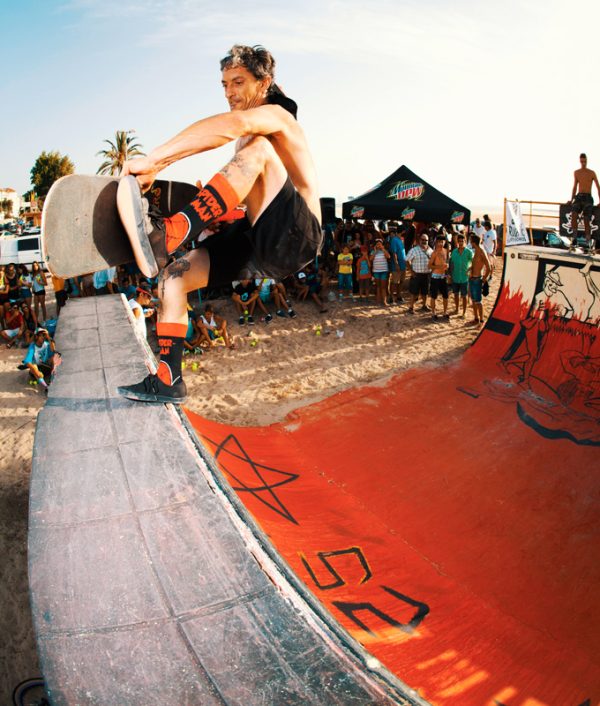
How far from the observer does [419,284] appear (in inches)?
488

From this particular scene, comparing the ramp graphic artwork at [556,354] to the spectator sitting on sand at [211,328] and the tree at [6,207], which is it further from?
the tree at [6,207]

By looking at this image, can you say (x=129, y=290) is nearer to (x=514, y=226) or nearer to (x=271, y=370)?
(x=271, y=370)

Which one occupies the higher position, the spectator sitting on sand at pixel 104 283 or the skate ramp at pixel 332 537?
the spectator sitting on sand at pixel 104 283

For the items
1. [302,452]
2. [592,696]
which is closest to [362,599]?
[592,696]

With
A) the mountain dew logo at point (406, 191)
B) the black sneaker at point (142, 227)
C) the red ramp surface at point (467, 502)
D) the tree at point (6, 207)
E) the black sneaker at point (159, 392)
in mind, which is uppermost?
the tree at point (6, 207)

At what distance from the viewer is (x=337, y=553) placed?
13.4ft

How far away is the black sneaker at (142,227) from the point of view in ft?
7.52

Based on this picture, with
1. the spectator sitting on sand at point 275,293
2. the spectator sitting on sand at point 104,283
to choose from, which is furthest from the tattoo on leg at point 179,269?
the spectator sitting on sand at point 104,283

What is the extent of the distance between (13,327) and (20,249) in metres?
12.3

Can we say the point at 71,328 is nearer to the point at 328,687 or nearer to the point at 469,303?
the point at 328,687

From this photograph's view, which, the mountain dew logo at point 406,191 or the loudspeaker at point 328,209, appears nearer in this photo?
the mountain dew logo at point 406,191

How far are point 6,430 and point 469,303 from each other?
36.6 ft

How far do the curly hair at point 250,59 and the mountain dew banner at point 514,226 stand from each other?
8387mm

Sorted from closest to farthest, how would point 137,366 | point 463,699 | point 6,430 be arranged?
1. point 463,699
2. point 137,366
3. point 6,430
